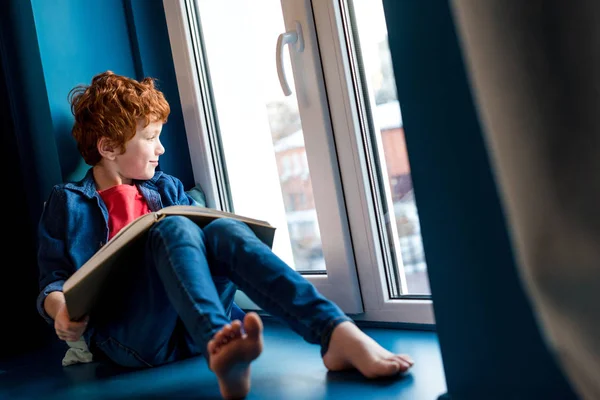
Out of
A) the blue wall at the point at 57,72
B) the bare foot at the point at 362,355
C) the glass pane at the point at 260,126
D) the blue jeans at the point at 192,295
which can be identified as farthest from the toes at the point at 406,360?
the blue wall at the point at 57,72

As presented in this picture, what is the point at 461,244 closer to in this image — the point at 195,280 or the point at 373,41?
the point at 195,280

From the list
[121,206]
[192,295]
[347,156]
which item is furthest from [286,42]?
[192,295]

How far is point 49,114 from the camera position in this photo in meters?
1.72

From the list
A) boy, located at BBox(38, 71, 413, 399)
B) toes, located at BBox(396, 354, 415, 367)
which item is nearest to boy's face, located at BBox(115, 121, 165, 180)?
boy, located at BBox(38, 71, 413, 399)

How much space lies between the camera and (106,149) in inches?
61.4

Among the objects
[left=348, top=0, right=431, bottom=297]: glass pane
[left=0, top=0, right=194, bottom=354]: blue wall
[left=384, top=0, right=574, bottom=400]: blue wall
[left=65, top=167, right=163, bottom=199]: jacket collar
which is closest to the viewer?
[left=384, top=0, right=574, bottom=400]: blue wall

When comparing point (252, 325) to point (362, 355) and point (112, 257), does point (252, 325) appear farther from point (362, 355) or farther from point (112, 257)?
point (112, 257)

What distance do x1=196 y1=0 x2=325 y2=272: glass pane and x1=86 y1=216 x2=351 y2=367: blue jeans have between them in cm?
31

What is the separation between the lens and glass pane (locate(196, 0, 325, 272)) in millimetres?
1611

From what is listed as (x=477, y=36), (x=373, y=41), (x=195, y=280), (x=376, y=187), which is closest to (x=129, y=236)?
(x=195, y=280)

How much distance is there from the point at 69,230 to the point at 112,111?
28 centimetres

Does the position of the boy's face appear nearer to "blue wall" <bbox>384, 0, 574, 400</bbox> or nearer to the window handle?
the window handle

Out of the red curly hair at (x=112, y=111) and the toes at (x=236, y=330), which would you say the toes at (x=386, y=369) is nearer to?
the toes at (x=236, y=330)

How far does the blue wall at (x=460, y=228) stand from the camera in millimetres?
715
